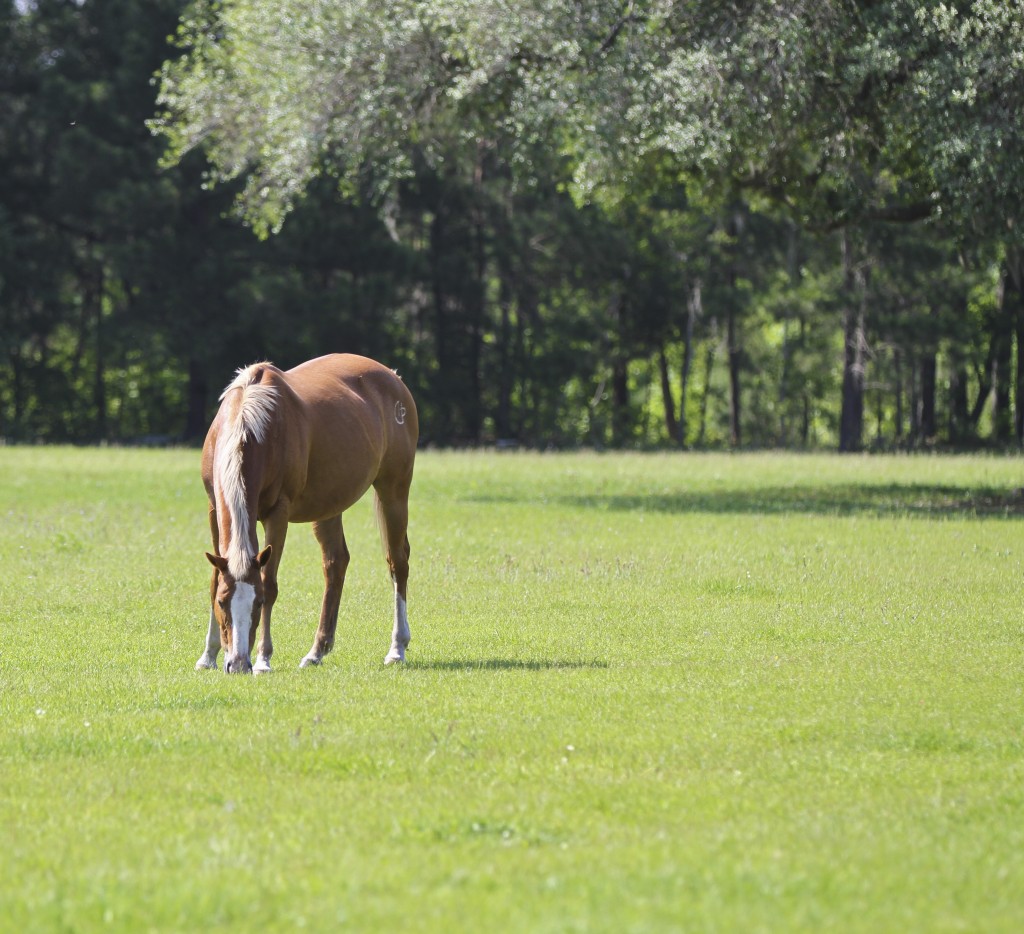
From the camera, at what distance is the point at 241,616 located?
9.91 metres

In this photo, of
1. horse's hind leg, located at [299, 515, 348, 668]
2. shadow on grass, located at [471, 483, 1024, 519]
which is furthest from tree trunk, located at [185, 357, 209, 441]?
horse's hind leg, located at [299, 515, 348, 668]

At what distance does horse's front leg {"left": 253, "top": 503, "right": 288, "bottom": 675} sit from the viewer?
10445 millimetres

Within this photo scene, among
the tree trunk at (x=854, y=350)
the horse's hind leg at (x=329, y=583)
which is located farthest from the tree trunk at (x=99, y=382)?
the horse's hind leg at (x=329, y=583)

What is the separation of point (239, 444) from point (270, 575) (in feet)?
3.08

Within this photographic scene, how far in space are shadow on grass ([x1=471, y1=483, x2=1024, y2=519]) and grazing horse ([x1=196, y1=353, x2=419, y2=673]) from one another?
1152cm

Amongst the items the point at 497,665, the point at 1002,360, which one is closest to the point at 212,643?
the point at 497,665

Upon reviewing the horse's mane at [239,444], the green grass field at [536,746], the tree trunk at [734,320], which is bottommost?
the green grass field at [536,746]

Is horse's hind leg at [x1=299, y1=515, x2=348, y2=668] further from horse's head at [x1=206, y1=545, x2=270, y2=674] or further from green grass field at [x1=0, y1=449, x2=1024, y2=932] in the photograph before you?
horse's head at [x1=206, y1=545, x2=270, y2=674]

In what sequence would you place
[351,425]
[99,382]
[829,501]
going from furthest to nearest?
[99,382]
[829,501]
[351,425]

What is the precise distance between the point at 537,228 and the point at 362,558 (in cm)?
3429

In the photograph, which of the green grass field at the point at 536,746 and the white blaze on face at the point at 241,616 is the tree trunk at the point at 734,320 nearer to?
the green grass field at the point at 536,746

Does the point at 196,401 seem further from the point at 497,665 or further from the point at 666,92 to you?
the point at 497,665

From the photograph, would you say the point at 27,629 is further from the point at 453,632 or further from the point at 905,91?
the point at 905,91

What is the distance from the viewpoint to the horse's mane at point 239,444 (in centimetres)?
995
